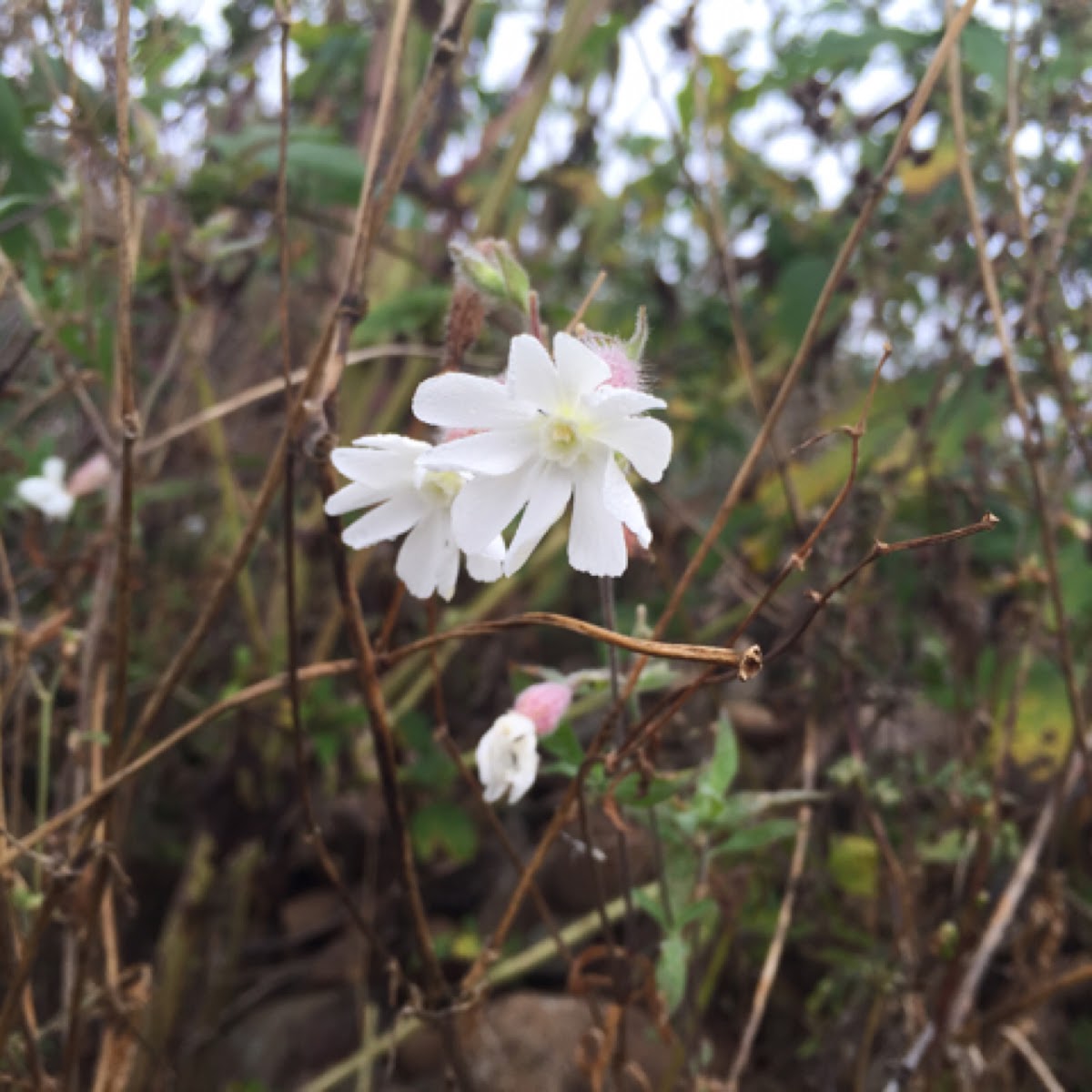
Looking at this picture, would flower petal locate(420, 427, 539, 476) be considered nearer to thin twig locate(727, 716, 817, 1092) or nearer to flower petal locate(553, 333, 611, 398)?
flower petal locate(553, 333, 611, 398)

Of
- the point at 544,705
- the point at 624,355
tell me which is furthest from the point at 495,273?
the point at 544,705

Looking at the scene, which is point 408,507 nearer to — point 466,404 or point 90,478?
point 466,404

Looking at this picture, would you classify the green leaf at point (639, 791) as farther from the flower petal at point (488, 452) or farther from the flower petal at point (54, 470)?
the flower petal at point (54, 470)

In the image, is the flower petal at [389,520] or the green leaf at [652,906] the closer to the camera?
the flower petal at [389,520]

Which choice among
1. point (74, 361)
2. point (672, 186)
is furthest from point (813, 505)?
point (74, 361)

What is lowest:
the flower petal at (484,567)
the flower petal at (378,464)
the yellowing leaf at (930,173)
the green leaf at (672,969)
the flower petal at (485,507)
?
the green leaf at (672,969)

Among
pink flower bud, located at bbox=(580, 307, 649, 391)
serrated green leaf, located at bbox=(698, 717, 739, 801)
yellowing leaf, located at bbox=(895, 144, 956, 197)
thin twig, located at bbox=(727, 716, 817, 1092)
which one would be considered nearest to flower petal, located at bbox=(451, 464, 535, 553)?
pink flower bud, located at bbox=(580, 307, 649, 391)

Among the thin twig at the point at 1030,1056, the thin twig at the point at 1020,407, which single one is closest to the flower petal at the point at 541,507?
the thin twig at the point at 1020,407
